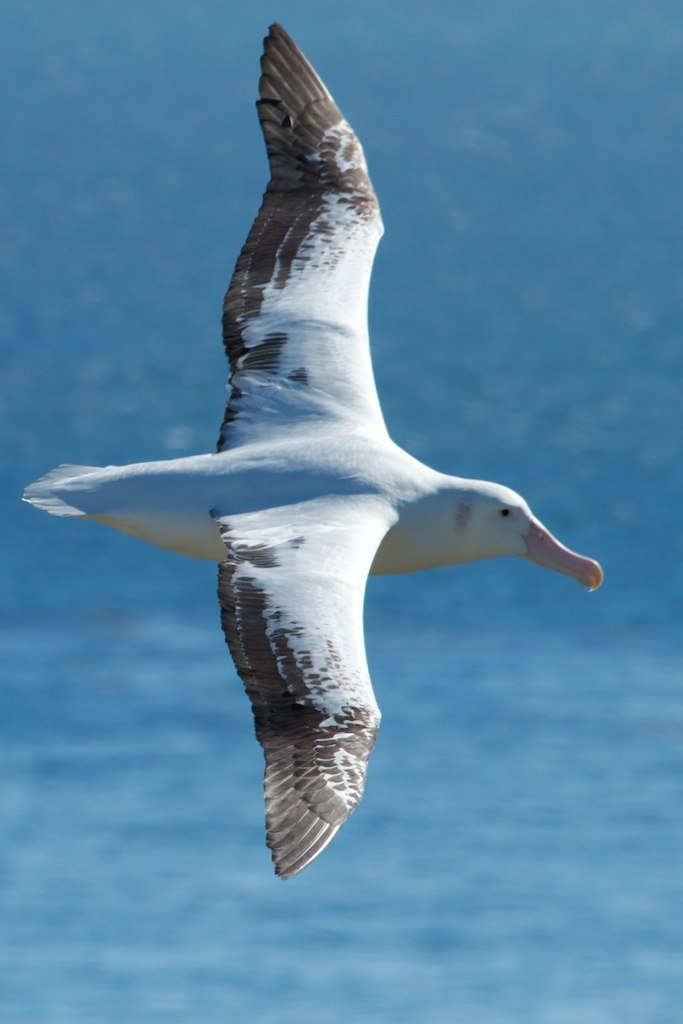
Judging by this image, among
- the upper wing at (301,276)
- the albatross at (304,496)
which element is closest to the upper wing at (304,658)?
the albatross at (304,496)

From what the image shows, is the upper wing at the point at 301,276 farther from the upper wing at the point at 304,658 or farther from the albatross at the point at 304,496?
the upper wing at the point at 304,658

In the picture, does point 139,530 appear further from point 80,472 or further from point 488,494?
point 488,494

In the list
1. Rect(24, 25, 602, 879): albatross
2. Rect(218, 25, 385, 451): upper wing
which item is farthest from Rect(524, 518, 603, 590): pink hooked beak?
Rect(218, 25, 385, 451): upper wing

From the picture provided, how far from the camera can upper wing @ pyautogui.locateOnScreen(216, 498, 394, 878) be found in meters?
9.42

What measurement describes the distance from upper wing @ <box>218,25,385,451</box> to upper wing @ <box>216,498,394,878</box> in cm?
159

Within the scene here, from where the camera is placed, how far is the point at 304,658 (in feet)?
32.7

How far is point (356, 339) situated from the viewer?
12.9m

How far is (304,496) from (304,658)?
1.58 meters

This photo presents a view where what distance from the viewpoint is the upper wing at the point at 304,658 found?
30.9 feet

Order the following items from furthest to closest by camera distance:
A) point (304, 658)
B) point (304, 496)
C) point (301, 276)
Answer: point (301, 276)
point (304, 496)
point (304, 658)

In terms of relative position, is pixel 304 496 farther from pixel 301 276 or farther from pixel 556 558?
pixel 301 276

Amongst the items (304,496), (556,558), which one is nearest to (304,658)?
(304,496)

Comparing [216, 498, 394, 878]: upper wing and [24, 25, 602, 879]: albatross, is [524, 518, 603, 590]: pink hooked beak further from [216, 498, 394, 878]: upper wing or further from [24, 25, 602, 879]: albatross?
[216, 498, 394, 878]: upper wing

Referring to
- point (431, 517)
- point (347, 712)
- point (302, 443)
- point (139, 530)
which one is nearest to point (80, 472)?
point (139, 530)
